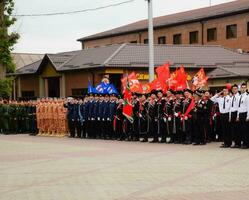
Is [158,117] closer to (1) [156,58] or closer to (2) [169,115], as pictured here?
(2) [169,115]

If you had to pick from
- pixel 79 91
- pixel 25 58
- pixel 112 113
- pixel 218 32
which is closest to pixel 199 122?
pixel 112 113

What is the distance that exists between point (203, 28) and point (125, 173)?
41.2m

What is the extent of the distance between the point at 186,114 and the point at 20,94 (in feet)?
78.9

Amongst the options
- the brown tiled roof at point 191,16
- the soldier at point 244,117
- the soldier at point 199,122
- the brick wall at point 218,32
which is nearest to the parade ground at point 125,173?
the soldier at point 199,122

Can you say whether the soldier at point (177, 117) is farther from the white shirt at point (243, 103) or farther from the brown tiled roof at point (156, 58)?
the brown tiled roof at point (156, 58)

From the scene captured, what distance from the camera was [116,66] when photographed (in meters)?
30.3

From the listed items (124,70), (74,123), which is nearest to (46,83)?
(124,70)

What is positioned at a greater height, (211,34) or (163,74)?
(211,34)

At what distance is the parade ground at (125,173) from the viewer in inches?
365

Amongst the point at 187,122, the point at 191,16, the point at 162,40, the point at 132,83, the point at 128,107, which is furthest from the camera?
the point at 162,40

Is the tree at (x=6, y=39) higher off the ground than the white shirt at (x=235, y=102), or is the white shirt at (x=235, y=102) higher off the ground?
the tree at (x=6, y=39)

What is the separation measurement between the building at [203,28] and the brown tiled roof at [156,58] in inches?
397

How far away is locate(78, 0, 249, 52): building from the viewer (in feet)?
157

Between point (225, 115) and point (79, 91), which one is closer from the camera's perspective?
point (225, 115)
